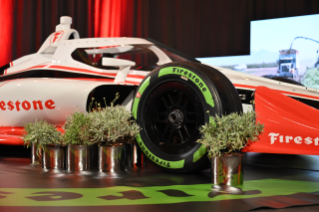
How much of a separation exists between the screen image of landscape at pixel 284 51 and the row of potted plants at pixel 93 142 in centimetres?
399

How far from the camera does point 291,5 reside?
5922 mm

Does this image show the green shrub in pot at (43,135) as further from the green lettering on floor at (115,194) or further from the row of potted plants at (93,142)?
the green lettering on floor at (115,194)

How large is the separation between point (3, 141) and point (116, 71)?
3.60 ft

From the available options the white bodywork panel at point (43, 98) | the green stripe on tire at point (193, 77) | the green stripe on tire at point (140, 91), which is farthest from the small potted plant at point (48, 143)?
the green stripe on tire at point (193, 77)

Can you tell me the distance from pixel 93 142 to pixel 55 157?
318 mm

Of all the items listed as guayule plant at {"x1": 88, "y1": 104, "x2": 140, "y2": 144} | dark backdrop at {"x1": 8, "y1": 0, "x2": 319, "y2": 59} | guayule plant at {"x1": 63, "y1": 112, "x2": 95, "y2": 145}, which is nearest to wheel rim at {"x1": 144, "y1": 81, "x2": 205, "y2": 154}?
guayule plant at {"x1": 88, "y1": 104, "x2": 140, "y2": 144}

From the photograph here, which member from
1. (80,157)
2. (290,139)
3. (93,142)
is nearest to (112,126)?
(93,142)

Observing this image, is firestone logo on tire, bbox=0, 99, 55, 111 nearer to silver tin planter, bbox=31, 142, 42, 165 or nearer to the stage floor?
silver tin planter, bbox=31, 142, 42, 165

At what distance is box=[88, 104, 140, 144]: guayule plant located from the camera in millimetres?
2342

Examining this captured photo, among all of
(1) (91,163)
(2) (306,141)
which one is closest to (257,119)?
(2) (306,141)

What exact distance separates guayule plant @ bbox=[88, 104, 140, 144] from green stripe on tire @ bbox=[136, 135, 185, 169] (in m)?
0.06

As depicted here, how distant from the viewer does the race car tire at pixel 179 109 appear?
2146 millimetres

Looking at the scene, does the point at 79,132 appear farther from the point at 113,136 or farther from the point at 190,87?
the point at 190,87

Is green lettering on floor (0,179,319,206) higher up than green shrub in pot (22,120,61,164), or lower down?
lower down
